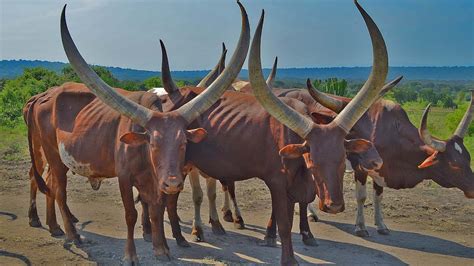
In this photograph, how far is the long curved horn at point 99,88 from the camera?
5.95 m

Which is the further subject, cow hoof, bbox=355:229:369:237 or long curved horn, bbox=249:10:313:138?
cow hoof, bbox=355:229:369:237

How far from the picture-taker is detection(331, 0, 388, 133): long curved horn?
552 centimetres

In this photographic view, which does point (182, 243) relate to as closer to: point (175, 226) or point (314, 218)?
point (175, 226)

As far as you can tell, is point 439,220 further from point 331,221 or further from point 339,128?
point 339,128

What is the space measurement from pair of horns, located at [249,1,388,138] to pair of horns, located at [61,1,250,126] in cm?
56

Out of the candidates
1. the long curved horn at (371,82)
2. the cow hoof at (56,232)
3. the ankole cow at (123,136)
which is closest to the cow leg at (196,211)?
the ankole cow at (123,136)

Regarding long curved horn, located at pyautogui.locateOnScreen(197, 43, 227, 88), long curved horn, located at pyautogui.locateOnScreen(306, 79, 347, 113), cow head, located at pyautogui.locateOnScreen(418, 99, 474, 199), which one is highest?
long curved horn, located at pyautogui.locateOnScreen(197, 43, 227, 88)

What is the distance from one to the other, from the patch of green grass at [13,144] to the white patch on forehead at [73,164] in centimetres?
775

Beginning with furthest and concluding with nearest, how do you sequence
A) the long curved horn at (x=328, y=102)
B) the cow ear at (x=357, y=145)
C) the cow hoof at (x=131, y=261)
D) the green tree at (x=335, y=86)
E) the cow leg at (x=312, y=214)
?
1. the green tree at (x=335, y=86)
2. the cow leg at (x=312, y=214)
3. the long curved horn at (x=328, y=102)
4. the cow hoof at (x=131, y=261)
5. the cow ear at (x=357, y=145)

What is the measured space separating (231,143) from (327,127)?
1332mm

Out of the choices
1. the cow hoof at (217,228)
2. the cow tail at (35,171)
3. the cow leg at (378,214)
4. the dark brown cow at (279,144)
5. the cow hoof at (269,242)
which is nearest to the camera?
the dark brown cow at (279,144)

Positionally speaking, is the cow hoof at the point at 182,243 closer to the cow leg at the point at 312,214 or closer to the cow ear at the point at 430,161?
the cow leg at the point at 312,214

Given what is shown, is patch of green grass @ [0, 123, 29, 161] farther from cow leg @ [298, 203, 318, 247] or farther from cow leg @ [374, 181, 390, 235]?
cow leg @ [374, 181, 390, 235]

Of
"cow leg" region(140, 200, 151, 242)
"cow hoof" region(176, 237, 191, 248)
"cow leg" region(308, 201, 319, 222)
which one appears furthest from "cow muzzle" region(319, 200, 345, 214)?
"cow leg" region(308, 201, 319, 222)
